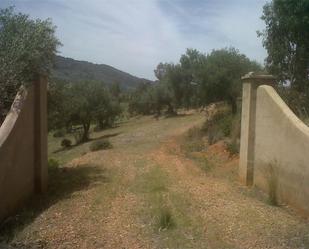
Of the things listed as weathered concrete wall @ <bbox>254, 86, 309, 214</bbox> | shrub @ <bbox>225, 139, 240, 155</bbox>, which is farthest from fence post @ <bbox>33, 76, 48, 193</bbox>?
shrub @ <bbox>225, 139, 240, 155</bbox>

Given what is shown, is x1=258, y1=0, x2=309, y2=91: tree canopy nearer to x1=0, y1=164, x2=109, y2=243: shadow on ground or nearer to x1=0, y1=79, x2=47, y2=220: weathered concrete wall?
x1=0, y1=164, x2=109, y2=243: shadow on ground

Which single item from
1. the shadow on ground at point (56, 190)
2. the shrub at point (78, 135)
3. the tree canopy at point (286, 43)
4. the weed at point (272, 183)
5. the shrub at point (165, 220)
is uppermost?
the tree canopy at point (286, 43)

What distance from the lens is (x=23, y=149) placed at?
9922 mm

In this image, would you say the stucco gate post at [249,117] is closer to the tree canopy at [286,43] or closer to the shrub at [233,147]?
the shrub at [233,147]

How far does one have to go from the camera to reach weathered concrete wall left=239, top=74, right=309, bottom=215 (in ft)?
29.4

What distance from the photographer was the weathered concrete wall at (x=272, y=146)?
8959mm

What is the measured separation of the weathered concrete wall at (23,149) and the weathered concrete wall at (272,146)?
206 inches

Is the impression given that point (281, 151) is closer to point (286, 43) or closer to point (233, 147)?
point (233, 147)

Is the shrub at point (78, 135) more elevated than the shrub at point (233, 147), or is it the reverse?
the shrub at point (233, 147)

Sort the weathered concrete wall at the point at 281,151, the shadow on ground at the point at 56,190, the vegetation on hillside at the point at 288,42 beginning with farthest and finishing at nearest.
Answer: the vegetation on hillside at the point at 288,42 < the weathered concrete wall at the point at 281,151 < the shadow on ground at the point at 56,190

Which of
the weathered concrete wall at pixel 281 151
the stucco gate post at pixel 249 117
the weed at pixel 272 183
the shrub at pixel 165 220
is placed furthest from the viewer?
Answer: the stucco gate post at pixel 249 117

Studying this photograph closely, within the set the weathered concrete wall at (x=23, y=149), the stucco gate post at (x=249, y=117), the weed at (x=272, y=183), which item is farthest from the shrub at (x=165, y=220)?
the stucco gate post at (x=249, y=117)

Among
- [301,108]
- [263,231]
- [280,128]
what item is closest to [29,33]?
[280,128]

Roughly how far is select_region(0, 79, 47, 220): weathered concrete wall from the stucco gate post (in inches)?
205
